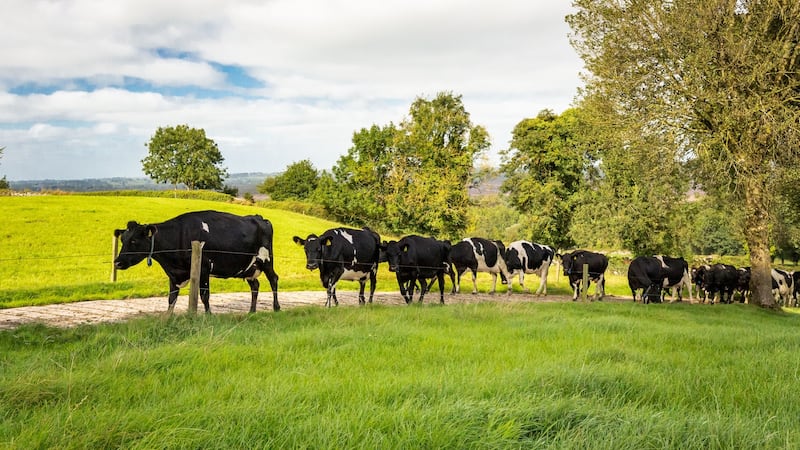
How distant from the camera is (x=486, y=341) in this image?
8.31 metres

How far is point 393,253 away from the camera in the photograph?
16125mm

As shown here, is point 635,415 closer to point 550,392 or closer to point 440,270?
point 550,392

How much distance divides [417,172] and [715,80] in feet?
114

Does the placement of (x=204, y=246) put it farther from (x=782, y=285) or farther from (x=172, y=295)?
(x=782, y=285)

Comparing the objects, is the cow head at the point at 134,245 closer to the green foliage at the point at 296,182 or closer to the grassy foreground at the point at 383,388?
the grassy foreground at the point at 383,388

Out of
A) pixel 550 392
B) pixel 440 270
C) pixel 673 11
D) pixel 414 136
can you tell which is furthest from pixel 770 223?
pixel 414 136

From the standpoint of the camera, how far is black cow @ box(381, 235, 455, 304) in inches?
637

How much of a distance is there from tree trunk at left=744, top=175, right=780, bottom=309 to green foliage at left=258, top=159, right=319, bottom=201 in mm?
83363

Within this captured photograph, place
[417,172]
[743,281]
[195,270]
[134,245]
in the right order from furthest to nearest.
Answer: [417,172]
[743,281]
[134,245]
[195,270]

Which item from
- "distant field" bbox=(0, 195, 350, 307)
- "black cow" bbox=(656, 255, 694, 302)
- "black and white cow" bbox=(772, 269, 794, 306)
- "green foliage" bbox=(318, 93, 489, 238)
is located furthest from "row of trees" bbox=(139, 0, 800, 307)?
"green foliage" bbox=(318, 93, 489, 238)

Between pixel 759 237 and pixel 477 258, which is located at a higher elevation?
pixel 759 237

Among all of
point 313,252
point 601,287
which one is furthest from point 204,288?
point 601,287

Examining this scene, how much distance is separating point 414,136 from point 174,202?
74.4 ft

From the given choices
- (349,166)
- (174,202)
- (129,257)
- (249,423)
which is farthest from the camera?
(349,166)
